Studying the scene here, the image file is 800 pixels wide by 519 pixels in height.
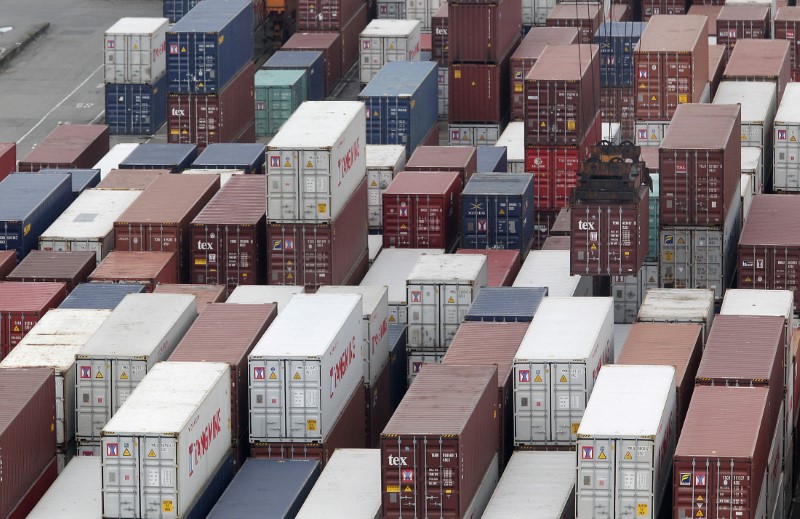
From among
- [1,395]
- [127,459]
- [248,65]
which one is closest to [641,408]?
[127,459]

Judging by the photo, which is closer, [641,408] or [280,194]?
[641,408]

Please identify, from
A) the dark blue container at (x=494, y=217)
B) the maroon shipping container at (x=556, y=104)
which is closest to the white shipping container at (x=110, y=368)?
the dark blue container at (x=494, y=217)

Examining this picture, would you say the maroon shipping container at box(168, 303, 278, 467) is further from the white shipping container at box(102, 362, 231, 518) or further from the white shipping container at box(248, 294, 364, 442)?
the white shipping container at box(102, 362, 231, 518)

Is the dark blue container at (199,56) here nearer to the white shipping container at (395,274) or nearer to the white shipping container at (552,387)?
the white shipping container at (395,274)

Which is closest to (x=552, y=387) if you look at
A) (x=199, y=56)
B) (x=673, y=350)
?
(x=673, y=350)

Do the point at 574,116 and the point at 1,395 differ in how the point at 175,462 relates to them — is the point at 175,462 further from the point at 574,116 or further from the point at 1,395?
the point at 574,116

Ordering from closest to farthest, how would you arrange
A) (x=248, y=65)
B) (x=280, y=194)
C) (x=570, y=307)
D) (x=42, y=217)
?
(x=570, y=307)
(x=280, y=194)
(x=42, y=217)
(x=248, y=65)
